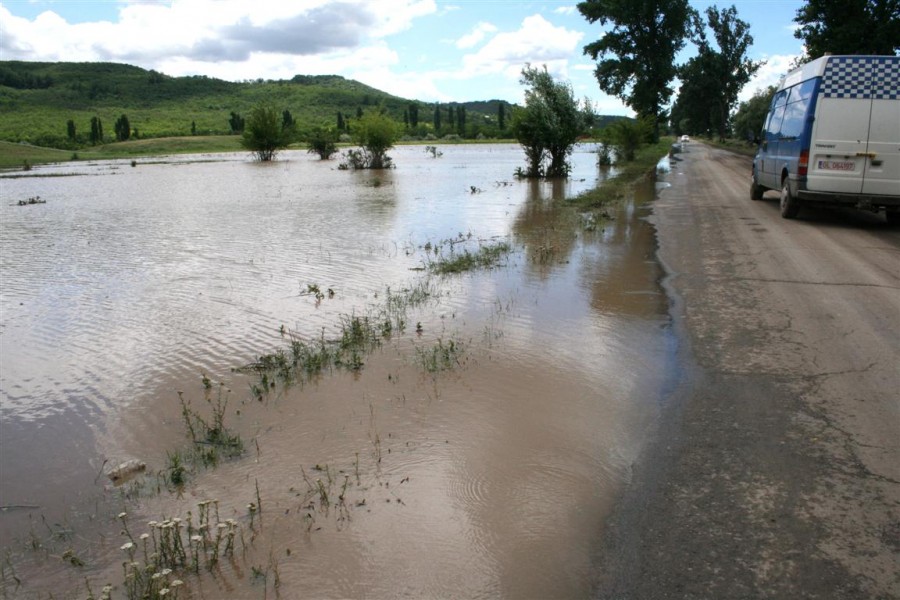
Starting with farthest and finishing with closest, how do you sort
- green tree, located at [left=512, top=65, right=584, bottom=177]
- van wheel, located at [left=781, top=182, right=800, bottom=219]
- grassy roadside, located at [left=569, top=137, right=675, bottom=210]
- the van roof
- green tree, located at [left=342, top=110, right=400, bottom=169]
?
green tree, located at [left=342, top=110, right=400, bottom=169]
green tree, located at [left=512, top=65, right=584, bottom=177]
grassy roadside, located at [left=569, top=137, right=675, bottom=210]
van wheel, located at [left=781, top=182, right=800, bottom=219]
the van roof

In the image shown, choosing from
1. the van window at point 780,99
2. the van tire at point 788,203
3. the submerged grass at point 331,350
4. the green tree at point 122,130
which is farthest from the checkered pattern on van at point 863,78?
the green tree at point 122,130

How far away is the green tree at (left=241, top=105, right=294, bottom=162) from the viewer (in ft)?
172

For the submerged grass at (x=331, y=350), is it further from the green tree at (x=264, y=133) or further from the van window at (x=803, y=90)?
the green tree at (x=264, y=133)

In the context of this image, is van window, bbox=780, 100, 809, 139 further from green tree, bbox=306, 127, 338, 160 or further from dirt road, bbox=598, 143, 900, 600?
green tree, bbox=306, 127, 338, 160

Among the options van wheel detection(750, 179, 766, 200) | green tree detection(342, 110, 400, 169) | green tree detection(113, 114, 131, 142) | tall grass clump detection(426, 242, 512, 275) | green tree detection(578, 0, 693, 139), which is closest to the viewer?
tall grass clump detection(426, 242, 512, 275)

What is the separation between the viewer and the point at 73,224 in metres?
17.5

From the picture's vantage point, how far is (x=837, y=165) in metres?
12.3

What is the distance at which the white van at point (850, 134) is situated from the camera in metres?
11.9

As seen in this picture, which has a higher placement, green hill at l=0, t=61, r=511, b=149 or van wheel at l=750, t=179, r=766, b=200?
green hill at l=0, t=61, r=511, b=149

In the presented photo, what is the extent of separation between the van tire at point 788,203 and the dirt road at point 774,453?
16.2ft

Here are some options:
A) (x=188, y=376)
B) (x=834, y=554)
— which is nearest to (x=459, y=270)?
(x=188, y=376)

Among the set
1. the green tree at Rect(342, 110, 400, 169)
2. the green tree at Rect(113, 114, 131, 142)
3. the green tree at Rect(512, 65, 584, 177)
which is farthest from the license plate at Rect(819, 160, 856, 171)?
the green tree at Rect(113, 114, 131, 142)

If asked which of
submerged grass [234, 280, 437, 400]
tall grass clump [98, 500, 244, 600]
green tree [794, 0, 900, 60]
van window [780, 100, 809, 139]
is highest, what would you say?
green tree [794, 0, 900, 60]

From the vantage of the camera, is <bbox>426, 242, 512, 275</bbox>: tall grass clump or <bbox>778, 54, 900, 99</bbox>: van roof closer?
<bbox>426, 242, 512, 275</bbox>: tall grass clump
